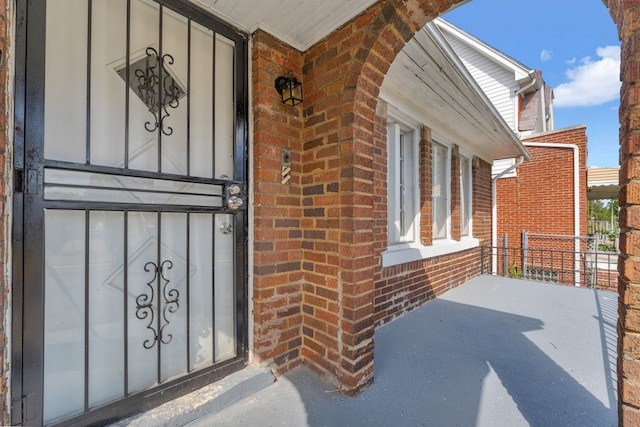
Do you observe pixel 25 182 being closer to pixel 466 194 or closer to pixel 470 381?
pixel 470 381

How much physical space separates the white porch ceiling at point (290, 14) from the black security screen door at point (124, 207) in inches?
4.4

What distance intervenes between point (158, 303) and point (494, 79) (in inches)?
396

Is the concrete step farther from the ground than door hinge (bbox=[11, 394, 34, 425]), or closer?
closer

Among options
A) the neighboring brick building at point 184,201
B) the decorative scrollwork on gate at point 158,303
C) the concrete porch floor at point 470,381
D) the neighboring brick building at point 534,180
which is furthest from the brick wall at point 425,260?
the decorative scrollwork on gate at point 158,303

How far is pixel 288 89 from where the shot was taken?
195cm

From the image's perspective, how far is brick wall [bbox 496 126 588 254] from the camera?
670 cm

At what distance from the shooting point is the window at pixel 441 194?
14.6ft

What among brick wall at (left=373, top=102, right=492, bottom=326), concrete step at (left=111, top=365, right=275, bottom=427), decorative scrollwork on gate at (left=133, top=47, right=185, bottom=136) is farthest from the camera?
brick wall at (left=373, top=102, right=492, bottom=326)

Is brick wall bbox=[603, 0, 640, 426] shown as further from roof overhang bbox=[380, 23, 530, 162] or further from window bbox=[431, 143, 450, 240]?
window bbox=[431, 143, 450, 240]

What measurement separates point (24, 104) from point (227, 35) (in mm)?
1180

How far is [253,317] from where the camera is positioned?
191 cm

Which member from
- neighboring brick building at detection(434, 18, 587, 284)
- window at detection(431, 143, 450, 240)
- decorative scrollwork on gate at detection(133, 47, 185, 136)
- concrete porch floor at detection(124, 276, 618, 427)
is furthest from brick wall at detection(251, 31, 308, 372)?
neighboring brick building at detection(434, 18, 587, 284)

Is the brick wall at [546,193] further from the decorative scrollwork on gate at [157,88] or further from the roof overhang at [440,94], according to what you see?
the decorative scrollwork on gate at [157,88]

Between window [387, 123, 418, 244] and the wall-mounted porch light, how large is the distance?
1722 mm
